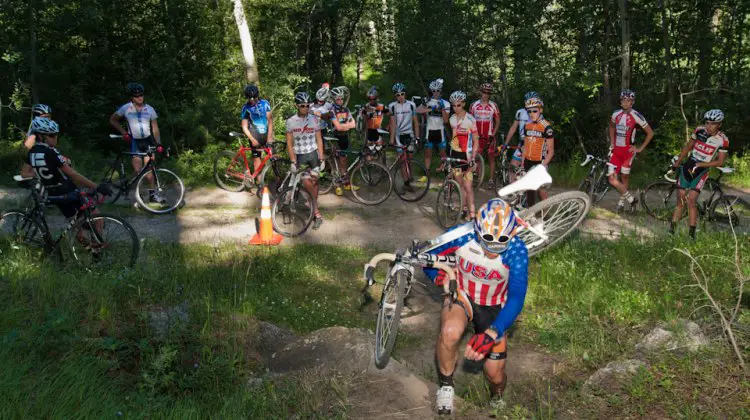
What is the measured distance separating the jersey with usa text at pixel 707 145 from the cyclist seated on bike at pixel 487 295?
19.2 feet

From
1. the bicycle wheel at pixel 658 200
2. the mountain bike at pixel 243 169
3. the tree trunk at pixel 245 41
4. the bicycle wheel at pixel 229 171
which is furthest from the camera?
the tree trunk at pixel 245 41

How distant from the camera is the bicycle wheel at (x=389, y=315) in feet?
17.9

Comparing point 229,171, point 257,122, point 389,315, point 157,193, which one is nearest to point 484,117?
point 257,122

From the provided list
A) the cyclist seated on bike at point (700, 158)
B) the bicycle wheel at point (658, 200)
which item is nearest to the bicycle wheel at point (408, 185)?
the bicycle wheel at point (658, 200)

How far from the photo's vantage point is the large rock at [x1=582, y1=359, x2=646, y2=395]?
211 inches

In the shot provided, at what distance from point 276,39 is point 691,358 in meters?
16.1

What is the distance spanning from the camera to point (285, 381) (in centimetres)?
540

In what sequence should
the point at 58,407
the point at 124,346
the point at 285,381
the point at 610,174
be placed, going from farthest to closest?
the point at 610,174
the point at 124,346
the point at 285,381
the point at 58,407

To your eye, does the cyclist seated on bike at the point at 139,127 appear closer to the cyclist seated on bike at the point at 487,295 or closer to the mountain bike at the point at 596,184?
the cyclist seated on bike at the point at 487,295

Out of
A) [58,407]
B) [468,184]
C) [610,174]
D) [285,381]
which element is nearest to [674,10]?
[610,174]

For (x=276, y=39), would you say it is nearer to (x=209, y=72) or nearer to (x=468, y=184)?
(x=209, y=72)

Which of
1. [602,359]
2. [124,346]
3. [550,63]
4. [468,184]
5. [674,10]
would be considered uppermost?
[674,10]

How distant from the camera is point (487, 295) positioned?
17.5ft

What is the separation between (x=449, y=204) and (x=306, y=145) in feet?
8.86
